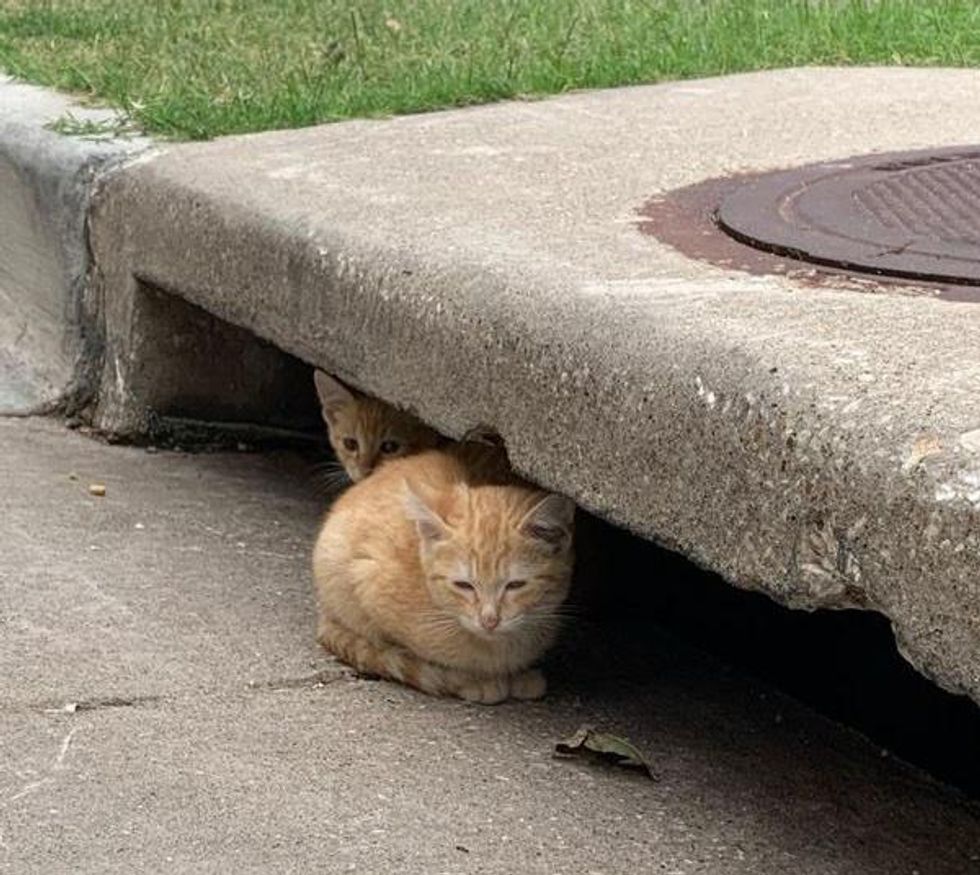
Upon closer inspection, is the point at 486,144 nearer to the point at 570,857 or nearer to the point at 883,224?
the point at 883,224

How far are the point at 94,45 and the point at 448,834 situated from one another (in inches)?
160

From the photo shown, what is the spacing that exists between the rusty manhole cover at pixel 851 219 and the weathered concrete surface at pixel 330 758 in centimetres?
83

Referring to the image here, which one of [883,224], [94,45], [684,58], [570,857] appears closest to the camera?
[570,857]

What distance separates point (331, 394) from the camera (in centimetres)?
491

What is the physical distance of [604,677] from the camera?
4156 mm

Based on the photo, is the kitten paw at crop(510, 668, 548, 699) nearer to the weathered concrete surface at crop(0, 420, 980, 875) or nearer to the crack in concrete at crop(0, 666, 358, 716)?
the weathered concrete surface at crop(0, 420, 980, 875)

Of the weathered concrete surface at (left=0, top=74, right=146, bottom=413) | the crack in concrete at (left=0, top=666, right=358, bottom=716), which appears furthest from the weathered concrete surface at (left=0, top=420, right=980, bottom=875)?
the weathered concrete surface at (left=0, top=74, right=146, bottom=413)

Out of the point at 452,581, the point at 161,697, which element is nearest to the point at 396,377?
the point at 452,581

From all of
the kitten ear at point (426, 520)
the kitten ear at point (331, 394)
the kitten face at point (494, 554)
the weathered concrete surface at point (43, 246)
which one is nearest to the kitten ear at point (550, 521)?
the kitten face at point (494, 554)

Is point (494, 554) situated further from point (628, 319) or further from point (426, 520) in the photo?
point (628, 319)

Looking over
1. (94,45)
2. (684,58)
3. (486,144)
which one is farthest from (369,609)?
(94,45)

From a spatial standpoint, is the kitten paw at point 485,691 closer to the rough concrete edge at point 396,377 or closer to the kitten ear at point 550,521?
the kitten ear at point 550,521

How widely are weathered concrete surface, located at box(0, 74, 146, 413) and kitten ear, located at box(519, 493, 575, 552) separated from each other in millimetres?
1878

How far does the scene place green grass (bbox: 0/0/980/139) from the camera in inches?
A: 229
